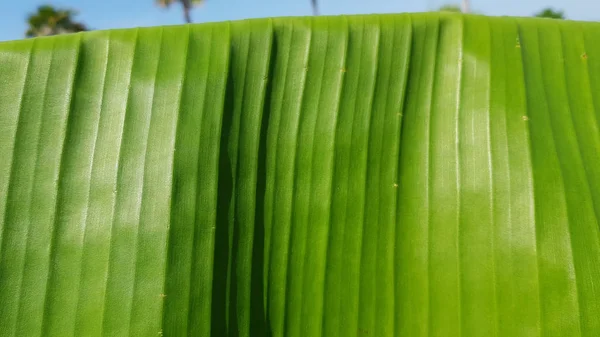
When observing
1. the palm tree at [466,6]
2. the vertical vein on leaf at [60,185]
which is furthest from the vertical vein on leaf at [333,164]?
the palm tree at [466,6]

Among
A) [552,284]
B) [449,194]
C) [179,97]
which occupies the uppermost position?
[179,97]

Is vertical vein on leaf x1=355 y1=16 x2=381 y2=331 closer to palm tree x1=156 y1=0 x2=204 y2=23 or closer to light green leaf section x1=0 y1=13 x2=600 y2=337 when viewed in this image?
light green leaf section x1=0 y1=13 x2=600 y2=337

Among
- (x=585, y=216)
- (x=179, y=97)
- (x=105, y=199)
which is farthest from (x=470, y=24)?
(x=105, y=199)

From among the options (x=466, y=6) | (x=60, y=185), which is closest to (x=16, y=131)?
(x=60, y=185)

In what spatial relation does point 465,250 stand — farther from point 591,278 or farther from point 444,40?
point 444,40

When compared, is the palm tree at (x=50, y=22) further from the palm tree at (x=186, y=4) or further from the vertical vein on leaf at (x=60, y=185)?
the vertical vein on leaf at (x=60, y=185)

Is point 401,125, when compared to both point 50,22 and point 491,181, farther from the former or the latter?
point 50,22
